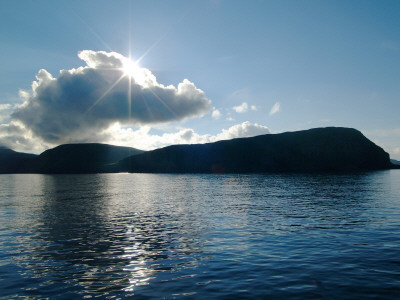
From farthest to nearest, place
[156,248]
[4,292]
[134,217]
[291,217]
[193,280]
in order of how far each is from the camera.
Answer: [134,217]
[291,217]
[156,248]
[193,280]
[4,292]

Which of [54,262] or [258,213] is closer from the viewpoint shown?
[54,262]

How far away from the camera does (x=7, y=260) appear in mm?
20844

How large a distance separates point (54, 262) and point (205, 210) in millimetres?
27006

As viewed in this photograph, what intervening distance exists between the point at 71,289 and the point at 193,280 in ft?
20.9

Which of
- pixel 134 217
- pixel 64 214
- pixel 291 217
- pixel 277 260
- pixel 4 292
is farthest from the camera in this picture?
pixel 64 214

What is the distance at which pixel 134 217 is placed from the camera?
1588 inches

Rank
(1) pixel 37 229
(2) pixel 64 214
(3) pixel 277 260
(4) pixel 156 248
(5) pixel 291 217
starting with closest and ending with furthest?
(3) pixel 277 260
(4) pixel 156 248
(1) pixel 37 229
(5) pixel 291 217
(2) pixel 64 214

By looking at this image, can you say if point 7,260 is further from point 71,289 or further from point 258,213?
point 258,213

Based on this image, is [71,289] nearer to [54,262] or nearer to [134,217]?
[54,262]

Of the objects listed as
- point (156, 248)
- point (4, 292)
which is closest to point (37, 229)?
point (156, 248)

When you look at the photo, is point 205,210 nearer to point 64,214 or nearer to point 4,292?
point 64,214

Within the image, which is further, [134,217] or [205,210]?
[205,210]

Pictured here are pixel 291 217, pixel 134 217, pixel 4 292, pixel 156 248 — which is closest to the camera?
pixel 4 292

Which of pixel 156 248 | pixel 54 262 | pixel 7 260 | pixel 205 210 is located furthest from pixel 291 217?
pixel 7 260
